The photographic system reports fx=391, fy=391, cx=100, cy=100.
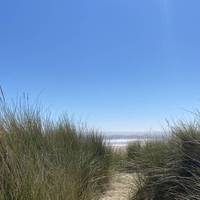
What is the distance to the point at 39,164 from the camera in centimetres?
368

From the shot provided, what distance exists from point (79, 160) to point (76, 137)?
81.0 inches

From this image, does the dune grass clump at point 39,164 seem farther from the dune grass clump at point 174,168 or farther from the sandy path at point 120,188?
the dune grass clump at point 174,168

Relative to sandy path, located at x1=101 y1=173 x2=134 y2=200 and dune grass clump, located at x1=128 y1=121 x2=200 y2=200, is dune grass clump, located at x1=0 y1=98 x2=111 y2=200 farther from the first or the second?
dune grass clump, located at x1=128 y1=121 x2=200 y2=200

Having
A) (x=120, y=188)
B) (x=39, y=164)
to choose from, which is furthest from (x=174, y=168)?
(x=120, y=188)

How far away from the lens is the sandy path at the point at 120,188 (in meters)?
6.81

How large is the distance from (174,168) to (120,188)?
9.53 feet

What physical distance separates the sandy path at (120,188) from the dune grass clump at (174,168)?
0.64m

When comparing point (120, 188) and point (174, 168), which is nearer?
point (174, 168)

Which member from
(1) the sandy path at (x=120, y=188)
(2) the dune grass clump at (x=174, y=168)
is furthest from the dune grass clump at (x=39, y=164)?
(2) the dune grass clump at (x=174, y=168)

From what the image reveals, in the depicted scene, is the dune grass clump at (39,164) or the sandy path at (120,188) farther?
the sandy path at (120,188)

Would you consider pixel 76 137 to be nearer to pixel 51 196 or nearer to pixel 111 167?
pixel 111 167

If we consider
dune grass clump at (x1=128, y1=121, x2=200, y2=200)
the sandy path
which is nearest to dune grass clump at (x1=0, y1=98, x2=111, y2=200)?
the sandy path

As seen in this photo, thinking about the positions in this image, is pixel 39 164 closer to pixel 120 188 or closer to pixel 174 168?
pixel 174 168

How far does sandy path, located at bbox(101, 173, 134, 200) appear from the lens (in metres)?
6.81
